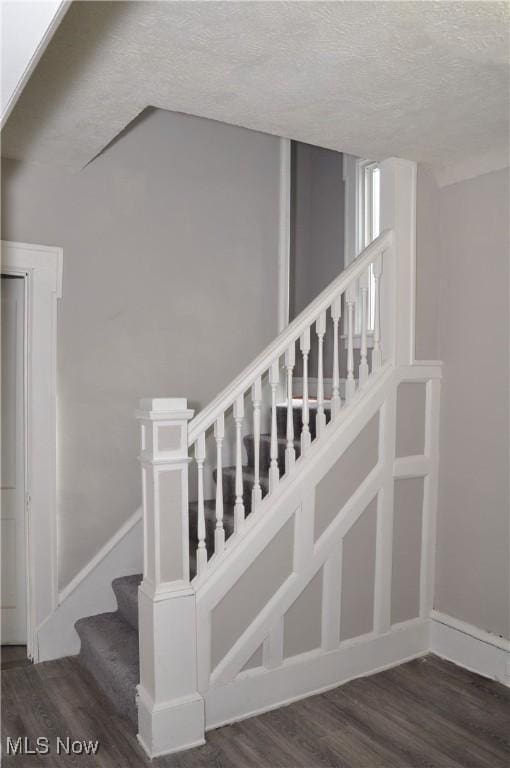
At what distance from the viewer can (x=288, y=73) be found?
2.26 m

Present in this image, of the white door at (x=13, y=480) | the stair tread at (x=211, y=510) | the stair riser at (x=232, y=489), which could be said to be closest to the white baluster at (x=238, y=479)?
the stair tread at (x=211, y=510)

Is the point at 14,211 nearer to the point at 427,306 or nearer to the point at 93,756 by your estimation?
the point at 427,306

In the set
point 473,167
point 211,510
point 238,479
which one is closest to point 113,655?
point 211,510

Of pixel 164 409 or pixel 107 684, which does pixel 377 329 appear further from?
pixel 107 684

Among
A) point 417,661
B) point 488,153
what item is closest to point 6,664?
point 417,661

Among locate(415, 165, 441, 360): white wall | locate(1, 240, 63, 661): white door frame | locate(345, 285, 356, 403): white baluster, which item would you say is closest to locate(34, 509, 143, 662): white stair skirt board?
locate(1, 240, 63, 661): white door frame

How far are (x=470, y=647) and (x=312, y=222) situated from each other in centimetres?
328

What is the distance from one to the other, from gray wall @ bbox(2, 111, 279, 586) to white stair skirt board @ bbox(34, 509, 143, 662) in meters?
0.06

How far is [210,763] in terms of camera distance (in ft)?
7.96

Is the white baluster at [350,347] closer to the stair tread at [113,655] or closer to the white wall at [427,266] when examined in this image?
the white wall at [427,266]

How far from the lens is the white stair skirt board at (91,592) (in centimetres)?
333

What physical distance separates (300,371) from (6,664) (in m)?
2.81

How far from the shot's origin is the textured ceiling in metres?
1.91

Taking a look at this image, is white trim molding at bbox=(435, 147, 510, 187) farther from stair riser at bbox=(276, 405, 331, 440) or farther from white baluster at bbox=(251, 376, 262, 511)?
white baluster at bbox=(251, 376, 262, 511)
